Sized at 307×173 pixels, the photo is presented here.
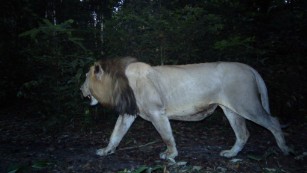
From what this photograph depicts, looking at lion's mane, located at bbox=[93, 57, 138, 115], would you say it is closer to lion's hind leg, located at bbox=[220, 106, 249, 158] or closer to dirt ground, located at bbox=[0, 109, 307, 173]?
dirt ground, located at bbox=[0, 109, 307, 173]

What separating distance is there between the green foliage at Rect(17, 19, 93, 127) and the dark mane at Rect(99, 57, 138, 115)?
1.53 metres

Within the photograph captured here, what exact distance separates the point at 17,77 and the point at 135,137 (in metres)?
4.53

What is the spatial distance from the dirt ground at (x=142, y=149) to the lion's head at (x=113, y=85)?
910 millimetres

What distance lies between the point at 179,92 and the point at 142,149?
143 centimetres

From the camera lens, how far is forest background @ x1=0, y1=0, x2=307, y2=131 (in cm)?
798

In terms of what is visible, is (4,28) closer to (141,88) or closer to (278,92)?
(141,88)

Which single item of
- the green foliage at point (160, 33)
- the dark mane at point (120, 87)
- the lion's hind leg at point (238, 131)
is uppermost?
the green foliage at point (160, 33)

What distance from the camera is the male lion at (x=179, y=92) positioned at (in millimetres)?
6051

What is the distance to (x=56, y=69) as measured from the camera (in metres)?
7.96

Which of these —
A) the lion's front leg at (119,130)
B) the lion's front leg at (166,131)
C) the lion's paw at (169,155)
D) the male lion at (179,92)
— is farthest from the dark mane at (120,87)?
the lion's paw at (169,155)

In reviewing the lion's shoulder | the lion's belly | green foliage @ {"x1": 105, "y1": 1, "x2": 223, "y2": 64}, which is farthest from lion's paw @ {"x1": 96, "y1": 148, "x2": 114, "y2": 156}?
green foliage @ {"x1": 105, "y1": 1, "x2": 223, "y2": 64}

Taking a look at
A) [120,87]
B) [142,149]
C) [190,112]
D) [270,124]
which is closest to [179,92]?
[190,112]

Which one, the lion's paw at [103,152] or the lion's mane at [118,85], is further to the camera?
the lion's paw at [103,152]

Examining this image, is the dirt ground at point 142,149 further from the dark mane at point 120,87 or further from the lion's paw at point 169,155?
the dark mane at point 120,87
